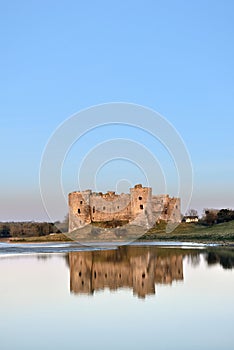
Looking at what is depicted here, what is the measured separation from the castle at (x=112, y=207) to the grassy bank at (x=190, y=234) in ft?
7.19

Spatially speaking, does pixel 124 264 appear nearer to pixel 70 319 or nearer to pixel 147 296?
pixel 147 296

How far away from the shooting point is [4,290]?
13312 mm

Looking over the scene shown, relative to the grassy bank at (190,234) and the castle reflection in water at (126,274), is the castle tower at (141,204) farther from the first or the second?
the castle reflection in water at (126,274)

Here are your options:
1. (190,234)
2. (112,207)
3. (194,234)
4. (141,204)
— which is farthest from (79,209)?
(194,234)

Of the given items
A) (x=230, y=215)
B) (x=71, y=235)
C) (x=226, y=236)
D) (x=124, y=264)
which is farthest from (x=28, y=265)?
(x=230, y=215)

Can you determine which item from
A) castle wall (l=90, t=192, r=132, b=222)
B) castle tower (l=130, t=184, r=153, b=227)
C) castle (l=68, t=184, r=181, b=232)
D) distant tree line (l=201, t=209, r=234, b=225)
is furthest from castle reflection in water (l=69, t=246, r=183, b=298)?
distant tree line (l=201, t=209, r=234, b=225)

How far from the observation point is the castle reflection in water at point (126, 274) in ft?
45.6

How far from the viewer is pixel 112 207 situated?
52.7 meters

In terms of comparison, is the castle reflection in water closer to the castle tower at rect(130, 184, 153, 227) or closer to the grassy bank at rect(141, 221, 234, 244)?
the grassy bank at rect(141, 221, 234, 244)

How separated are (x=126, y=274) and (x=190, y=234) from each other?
93.1 ft

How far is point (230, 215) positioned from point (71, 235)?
1741 centimetres

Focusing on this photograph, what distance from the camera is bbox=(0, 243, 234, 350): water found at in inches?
320

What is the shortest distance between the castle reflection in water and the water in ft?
0.10

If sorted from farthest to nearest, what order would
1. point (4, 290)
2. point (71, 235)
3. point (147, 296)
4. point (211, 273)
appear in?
point (71, 235), point (211, 273), point (4, 290), point (147, 296)
